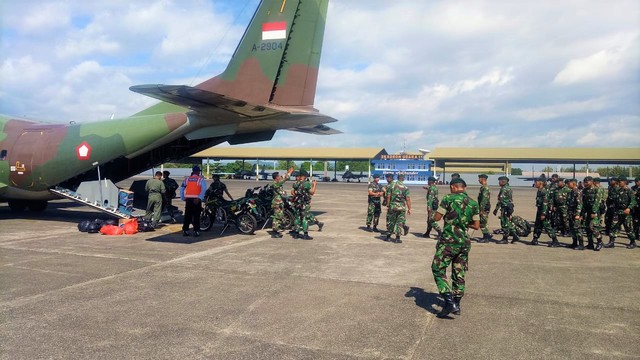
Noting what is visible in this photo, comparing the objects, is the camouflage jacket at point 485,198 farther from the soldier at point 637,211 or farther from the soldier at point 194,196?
the soldier at point 194,196

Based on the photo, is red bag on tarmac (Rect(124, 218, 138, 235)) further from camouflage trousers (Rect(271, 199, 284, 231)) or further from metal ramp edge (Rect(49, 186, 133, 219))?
camouflage trousers (Rect(271, 199, 284, 231))

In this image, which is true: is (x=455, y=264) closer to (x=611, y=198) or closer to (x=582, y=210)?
(x=582, y=210)

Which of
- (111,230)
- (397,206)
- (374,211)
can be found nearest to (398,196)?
(397,206)

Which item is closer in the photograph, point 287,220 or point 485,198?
point 485,198

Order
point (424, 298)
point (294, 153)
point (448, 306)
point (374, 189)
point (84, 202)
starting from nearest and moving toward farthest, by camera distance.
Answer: point (448, 306), point (424, 298), point (374, 189), point (84, 202), point (294, 153)

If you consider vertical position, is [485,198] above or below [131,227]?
above

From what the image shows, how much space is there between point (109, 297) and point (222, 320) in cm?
211

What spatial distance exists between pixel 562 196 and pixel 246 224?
8.77 metres

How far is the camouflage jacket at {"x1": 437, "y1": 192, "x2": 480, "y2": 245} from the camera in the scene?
19.0 feet

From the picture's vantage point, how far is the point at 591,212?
1070 centimetres

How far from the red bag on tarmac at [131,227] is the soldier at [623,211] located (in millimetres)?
13032

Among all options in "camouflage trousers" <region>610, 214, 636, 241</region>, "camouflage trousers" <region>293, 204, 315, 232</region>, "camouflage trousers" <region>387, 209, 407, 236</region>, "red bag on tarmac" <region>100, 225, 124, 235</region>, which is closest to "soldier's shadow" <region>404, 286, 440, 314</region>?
"camouflage trousers" <region>387, 209, 407, 236</region>

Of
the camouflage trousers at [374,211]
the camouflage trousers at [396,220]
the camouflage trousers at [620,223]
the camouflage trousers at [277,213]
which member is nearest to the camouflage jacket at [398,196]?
the camouflage trousers at [396,220]

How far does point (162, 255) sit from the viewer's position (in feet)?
30.9
